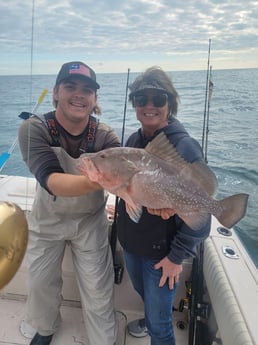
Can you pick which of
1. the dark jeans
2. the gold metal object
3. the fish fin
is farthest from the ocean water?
the gold metal object

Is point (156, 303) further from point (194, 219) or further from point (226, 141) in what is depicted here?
point (226, 141)

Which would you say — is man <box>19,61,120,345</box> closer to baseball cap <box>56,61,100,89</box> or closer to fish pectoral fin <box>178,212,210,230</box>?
baseball cap <box>56,61,100,89</box>

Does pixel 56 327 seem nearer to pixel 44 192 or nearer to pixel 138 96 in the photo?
pixel 44 192

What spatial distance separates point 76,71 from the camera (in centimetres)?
231

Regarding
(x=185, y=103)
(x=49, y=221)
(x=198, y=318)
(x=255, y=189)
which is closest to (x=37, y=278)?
(x=49, y=221)

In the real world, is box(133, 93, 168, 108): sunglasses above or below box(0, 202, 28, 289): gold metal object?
above

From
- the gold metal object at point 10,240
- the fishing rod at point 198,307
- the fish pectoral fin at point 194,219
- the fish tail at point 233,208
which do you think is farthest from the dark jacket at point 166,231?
the gold metal object at point 10,240

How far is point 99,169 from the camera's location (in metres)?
1.82

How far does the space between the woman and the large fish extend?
17 centimetres

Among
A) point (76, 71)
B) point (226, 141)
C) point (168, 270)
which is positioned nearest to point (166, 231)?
point (168, 270)

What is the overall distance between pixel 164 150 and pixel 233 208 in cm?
52

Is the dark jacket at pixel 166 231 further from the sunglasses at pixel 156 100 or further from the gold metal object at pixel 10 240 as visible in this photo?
the gold metal object at pixel 10 240

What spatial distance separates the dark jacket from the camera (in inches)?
77.8

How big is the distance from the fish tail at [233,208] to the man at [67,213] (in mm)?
920
